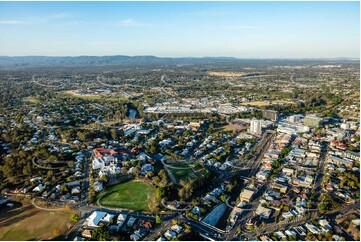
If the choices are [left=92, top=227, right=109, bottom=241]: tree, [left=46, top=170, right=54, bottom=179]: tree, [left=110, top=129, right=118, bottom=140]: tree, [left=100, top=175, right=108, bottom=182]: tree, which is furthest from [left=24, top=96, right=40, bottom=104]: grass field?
[left=92, top=227, right=109, bottom=241]: tree

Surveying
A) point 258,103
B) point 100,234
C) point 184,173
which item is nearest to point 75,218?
point 100,234

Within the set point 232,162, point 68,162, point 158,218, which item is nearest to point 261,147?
point 232,162

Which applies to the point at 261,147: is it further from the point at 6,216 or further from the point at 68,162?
the point at 6,216

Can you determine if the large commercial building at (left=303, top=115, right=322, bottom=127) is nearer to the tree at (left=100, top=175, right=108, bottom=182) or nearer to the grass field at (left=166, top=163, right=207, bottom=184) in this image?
the grass field at (left=166, top=163, right=207, bottom=184)

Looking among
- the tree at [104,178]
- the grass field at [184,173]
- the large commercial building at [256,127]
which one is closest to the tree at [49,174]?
the tree at [104,178]

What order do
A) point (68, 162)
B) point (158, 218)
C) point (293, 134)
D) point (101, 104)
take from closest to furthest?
point (158, 218) < point (68, 162) < point (293, 134) < point (101, 104)

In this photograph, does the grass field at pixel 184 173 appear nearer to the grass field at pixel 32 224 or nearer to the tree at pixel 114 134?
the grass field at pixel 32 224

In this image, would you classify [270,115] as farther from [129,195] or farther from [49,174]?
[49,174]
